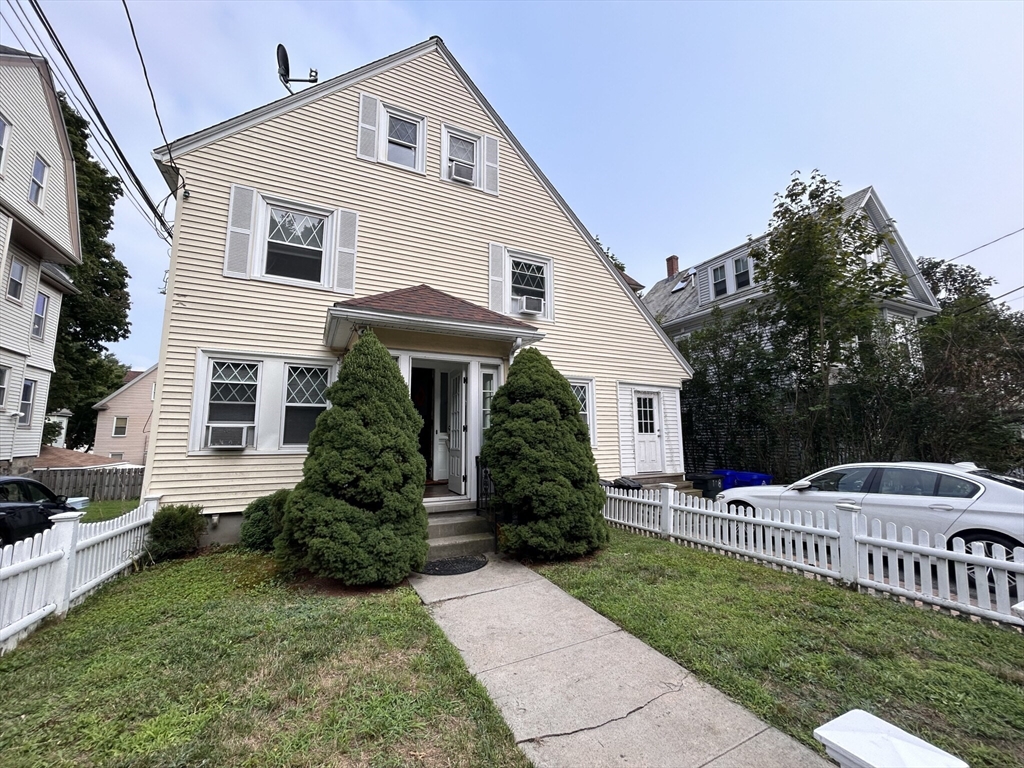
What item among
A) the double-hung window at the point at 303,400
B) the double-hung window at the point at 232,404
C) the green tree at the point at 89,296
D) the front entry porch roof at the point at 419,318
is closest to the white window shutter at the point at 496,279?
the front entry porch roof at the point at 419,318

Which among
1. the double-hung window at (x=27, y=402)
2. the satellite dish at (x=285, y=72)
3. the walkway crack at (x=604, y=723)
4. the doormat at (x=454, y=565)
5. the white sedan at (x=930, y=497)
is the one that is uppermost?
the satellite dish at (x=285, y=72)

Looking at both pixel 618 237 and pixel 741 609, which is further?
pixel 618 237

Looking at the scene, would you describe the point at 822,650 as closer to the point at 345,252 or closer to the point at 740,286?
the point at 345,252

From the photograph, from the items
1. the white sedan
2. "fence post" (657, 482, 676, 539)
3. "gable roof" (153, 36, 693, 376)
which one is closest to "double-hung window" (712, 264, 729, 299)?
"gable roof" (153, 36, 693, 376)

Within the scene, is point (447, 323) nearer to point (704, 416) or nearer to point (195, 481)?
point (195, 481)

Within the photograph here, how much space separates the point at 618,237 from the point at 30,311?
21.4 metres

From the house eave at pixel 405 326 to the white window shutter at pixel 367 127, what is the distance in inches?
148

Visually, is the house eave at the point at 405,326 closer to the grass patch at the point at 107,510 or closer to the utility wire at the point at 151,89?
the utility wire at the point at 151,89

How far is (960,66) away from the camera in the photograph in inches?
329

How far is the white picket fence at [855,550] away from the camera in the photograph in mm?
3861

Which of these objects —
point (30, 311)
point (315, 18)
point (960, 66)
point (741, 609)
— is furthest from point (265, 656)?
point (30, 311)

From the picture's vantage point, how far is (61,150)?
13.2 m

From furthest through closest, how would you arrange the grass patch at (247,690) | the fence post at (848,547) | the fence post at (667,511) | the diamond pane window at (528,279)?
1. the diamond pane window at (528,279)
2. the fence post at (667,511)
3. the fence post at (848,547)
4. the grass patch at (247,690)

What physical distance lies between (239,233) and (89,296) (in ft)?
61.4
